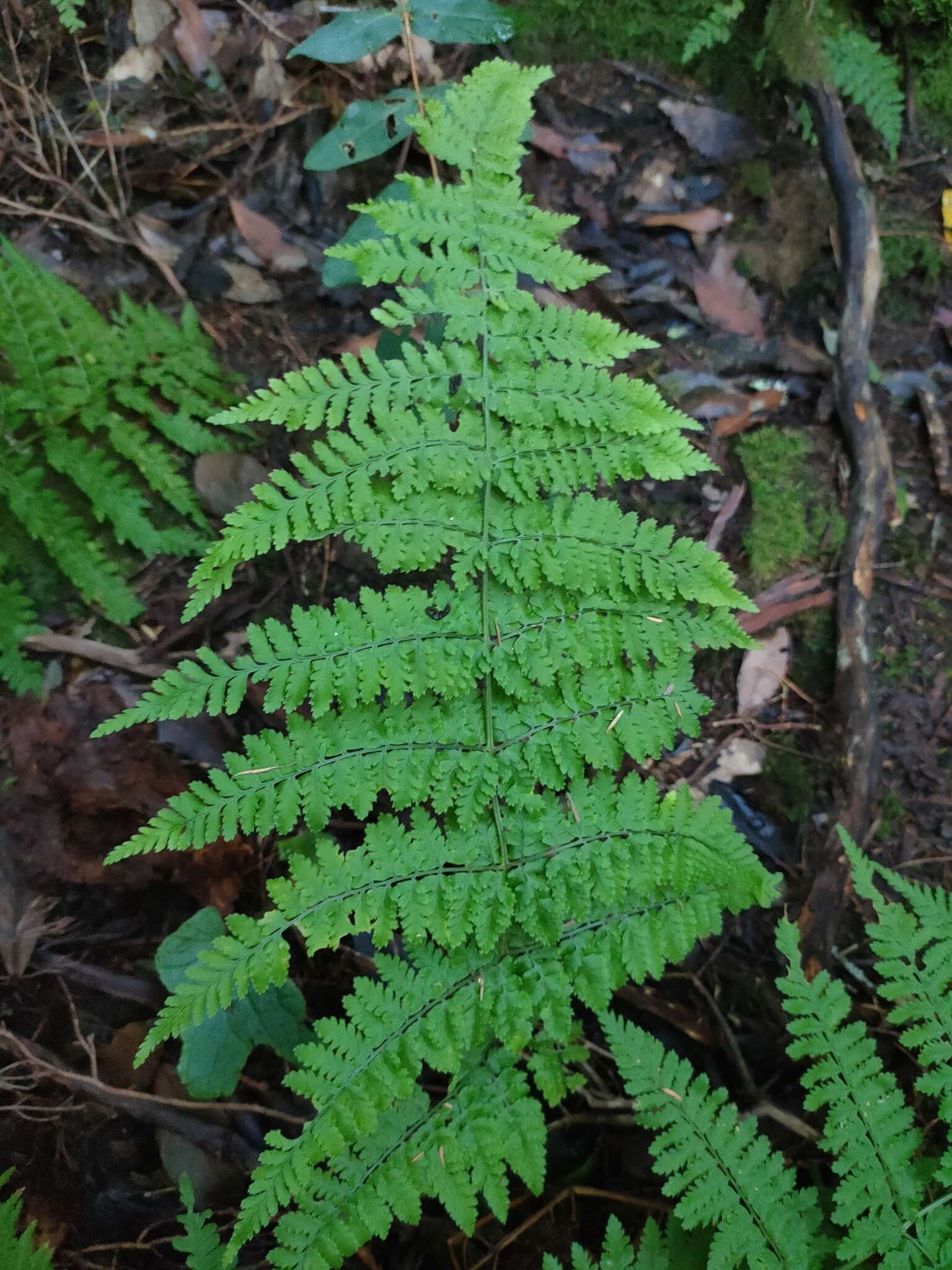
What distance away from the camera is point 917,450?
333cm

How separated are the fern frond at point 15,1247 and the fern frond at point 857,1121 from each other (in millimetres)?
2010

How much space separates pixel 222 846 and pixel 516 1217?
1.47m

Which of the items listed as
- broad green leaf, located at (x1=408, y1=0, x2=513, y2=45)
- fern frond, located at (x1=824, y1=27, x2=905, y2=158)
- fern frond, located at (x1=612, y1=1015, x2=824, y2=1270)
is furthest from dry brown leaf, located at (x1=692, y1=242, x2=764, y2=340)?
fern frond, located at (x1=612, y1=1015, x2=824, y2=1270)

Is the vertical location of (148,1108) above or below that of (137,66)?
below

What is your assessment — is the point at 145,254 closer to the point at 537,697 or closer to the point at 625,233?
the point at 625,233

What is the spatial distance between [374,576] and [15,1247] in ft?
7.03

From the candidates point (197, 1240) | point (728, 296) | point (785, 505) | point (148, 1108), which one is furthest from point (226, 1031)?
point (728, 296)

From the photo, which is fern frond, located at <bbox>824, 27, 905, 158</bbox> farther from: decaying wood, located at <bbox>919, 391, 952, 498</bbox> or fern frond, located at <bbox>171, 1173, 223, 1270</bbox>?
fern frond, located at <bbox>171, 1173, 223, 1270</bbox>

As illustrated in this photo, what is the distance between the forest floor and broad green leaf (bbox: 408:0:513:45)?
1.84 ft

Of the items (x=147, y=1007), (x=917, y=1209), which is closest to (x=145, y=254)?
(x=147, y=1007)

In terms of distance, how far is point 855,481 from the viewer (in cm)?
309

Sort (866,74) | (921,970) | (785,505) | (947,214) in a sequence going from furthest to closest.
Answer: (947,214) → (785,505) → (866,74) → (921,970)

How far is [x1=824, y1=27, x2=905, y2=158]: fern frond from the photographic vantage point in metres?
3.02

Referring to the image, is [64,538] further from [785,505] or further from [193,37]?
[785,505]
